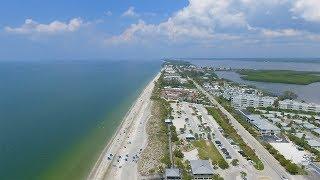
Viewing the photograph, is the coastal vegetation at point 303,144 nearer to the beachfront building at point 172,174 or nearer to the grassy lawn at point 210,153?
the grassy lawn at point 210,153

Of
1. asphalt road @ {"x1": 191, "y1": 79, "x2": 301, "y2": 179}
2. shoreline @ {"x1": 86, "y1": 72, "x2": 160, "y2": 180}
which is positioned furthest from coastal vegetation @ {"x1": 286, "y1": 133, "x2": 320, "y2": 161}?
shoreline @ {"x1": 86, "y1": 72, "x2": 160, "y2": 180}

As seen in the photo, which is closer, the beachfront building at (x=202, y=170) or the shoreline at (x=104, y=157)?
the beachfront building at (x=202, y=170)

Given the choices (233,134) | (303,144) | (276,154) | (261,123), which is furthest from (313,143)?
(261,123)

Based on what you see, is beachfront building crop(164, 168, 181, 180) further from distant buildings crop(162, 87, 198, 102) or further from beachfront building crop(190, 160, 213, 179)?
distant buildings crop(162, 87, 198, 102)

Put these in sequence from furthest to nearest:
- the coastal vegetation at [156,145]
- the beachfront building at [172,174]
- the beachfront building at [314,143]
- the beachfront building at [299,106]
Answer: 1. the beachfront building at [299,106]
2. the beachfront building at [314,143]
3. the coastal vegetation at [156,145]
4. the beachfront building at [172,174]

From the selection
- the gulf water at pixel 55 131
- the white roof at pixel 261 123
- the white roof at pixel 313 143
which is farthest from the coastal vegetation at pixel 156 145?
the white roof at pixel 313 143

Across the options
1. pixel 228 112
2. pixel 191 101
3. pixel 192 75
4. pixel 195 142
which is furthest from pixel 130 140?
pixel 192 75

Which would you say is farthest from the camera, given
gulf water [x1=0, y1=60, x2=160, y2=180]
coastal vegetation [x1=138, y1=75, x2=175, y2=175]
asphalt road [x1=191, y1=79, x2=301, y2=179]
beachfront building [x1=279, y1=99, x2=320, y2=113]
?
beachfront building [x1=279, y1=99, x2=320, y2=113]

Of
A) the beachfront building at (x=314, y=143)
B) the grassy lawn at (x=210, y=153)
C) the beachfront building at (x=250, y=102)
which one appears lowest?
the beachfront building at (x=250, y=102)
